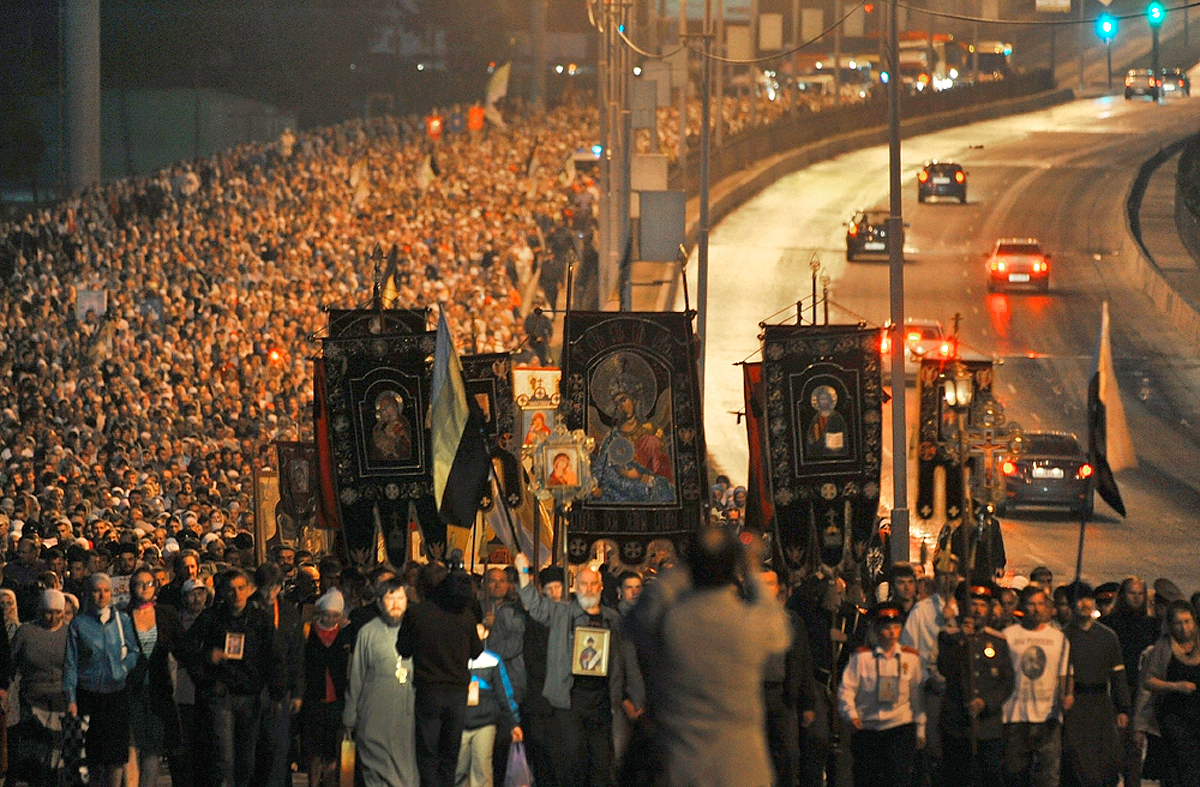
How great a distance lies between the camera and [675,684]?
761 cm

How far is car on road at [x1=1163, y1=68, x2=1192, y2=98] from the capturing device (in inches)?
3915

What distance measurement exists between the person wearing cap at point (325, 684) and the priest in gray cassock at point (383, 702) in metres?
0.77

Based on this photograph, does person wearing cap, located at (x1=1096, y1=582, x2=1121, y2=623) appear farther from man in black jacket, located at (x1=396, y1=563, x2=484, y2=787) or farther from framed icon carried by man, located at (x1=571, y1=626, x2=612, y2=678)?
man in black jacket, located at (x1=396, y1=563, x2=484, y2=787)

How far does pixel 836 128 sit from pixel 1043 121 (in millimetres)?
17140

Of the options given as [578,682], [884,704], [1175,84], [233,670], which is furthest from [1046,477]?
[1175,84]

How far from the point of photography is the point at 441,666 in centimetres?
1195

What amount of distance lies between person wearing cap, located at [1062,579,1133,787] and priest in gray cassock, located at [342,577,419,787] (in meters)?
3.87

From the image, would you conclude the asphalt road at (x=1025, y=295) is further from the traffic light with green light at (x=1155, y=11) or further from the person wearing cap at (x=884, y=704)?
the person wearing cap at (x=884, y=704)

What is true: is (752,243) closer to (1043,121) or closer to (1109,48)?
(1043,121)

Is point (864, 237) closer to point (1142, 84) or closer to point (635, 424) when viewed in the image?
point (635, 424)

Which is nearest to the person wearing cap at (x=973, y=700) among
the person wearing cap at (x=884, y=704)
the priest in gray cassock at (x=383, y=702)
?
the person wearing cap at (x=884, y=704)

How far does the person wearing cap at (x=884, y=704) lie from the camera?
12.7 metres

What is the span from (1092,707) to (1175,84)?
90.7 m

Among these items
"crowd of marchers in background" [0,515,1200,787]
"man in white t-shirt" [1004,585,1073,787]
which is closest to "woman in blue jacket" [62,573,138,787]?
"crowd of marchers in background" [0,515,1200,787]
